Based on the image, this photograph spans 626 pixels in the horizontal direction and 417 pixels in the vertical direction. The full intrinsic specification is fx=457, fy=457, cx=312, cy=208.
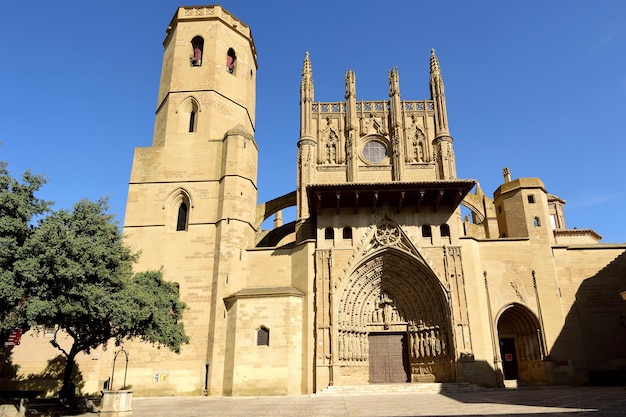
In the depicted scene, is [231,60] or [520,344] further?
[231,60]

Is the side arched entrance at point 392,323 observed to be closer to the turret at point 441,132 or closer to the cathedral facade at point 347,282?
the cathedral facade at point 347,282

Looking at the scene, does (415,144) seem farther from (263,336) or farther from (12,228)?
(12,228)

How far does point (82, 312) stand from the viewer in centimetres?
1143

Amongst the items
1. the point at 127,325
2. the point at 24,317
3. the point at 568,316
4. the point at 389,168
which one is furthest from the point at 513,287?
the point at 24,317

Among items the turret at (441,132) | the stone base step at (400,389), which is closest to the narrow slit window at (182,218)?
the stone base step at (400,389)

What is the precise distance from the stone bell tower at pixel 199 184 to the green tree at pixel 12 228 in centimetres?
785

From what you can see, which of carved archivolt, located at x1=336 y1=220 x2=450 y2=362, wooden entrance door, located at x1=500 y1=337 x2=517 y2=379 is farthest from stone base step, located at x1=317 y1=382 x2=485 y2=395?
wooden entrance door, located at x1=500 y1=337 x2=517 y2=379

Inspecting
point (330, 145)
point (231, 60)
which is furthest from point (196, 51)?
point (330, 145)

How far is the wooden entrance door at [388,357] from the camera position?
18.6m

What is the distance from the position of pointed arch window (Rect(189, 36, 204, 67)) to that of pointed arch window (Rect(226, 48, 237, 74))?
4.61ft

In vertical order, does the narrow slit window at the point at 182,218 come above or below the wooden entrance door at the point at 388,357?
above

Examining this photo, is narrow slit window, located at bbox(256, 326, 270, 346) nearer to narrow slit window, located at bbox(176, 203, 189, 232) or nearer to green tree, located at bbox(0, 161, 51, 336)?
narrow slit window, located at bbox(176, 203, 189, 232)

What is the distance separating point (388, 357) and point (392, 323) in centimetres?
139

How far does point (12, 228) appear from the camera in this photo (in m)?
11.2
